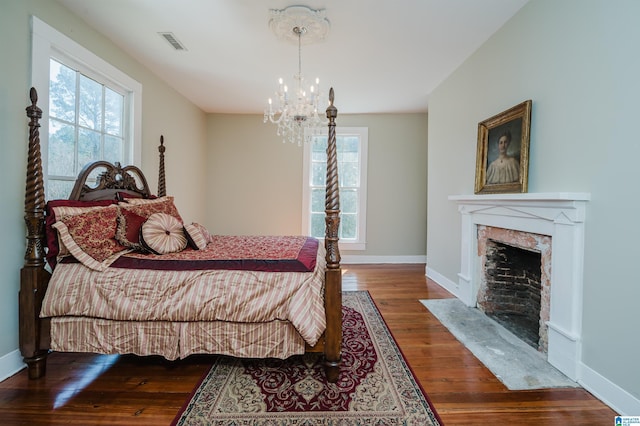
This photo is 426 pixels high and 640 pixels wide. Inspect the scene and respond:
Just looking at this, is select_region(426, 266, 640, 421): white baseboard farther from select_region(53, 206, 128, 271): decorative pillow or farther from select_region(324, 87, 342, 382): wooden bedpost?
select_region(53, 206, 128, 271): decorative pillow

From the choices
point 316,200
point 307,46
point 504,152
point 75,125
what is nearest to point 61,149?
point 75,125

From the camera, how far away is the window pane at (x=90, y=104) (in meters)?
2.52

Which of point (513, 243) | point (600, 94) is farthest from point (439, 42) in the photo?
point (513, 243)

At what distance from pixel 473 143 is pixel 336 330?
2.51m

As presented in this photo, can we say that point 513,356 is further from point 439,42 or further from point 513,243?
point 439,42

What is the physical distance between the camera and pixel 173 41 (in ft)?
9.08

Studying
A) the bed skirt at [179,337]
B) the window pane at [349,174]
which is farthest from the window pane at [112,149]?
the window pane at [349,174]

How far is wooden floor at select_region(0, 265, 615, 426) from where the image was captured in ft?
5.03

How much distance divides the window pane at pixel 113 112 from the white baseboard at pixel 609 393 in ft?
14.1

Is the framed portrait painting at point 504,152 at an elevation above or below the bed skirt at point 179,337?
above

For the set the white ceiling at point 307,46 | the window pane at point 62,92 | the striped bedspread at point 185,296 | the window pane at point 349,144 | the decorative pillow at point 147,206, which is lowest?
the striped bedspread at point 185,296

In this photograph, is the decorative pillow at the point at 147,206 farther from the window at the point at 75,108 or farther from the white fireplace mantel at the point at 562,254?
the white fireplace mantel at the point at 562,254

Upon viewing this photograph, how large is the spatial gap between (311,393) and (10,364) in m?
1.99

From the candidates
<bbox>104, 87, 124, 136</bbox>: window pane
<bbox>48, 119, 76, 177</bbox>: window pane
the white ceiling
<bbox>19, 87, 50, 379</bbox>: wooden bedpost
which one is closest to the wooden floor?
<bbox>19, 87, 50, 379</bbox>: wooden bedpost
